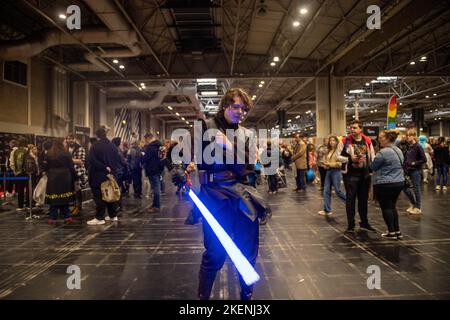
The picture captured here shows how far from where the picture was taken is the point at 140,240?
15.1ft

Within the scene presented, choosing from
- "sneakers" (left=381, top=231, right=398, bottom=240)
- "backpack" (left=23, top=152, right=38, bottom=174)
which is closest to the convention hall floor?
"sneakers" (left=381, top=231, right=398, bottom=240)

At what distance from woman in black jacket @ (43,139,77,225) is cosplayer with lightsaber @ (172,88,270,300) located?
433 centimetres

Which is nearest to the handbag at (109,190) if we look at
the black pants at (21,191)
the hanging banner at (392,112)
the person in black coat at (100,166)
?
the person in black coat at (100,166)

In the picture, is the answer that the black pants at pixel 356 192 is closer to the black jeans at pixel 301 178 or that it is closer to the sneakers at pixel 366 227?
the sneakers at pixel 366 227

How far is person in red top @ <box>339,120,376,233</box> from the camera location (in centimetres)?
471

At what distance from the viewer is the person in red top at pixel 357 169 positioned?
4.71 meters

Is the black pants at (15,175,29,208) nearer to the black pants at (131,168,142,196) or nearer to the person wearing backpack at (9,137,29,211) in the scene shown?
the person wearing backpack at (9,137,29,211)

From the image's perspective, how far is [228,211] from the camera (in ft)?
7.03

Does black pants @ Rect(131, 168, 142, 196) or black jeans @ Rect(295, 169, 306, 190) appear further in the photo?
black jeans @ Rect(295, 169, 306, 190)

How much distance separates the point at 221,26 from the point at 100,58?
4902mm

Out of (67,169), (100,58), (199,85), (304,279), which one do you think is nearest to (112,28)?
(100,58)

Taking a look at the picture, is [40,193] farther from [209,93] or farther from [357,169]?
[209,93]
